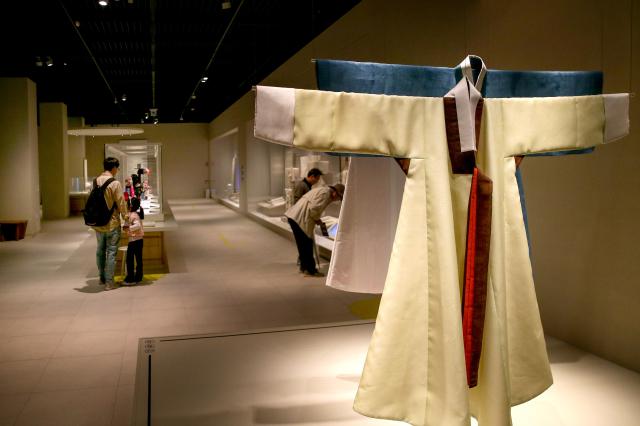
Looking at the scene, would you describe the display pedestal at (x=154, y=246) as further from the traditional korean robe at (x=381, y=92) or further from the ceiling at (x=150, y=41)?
the traditional korean robe at (x=381, y=92)

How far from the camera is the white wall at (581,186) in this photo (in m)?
3.47

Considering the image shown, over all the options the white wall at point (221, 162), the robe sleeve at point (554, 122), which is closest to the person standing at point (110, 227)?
the robe sleeve at point (554, 122)

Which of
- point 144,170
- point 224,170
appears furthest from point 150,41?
point 224,170

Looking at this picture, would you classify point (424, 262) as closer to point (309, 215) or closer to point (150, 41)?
point (309, 215)

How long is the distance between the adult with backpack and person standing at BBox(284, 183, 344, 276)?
185cm

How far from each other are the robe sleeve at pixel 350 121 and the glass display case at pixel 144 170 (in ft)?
19.9

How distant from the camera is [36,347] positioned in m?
4.66

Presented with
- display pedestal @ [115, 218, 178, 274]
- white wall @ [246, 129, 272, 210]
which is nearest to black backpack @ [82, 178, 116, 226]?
display pedestal @ [115, 218, 178, 274]

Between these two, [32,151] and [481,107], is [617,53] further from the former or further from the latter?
[32,151]

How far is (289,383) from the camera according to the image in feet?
10.5

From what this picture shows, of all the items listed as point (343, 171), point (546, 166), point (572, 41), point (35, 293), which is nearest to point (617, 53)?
point (572, 41)

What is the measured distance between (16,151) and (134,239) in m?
6.68

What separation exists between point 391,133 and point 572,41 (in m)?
2.23

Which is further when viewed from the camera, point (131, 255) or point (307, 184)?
point (307, 184)
